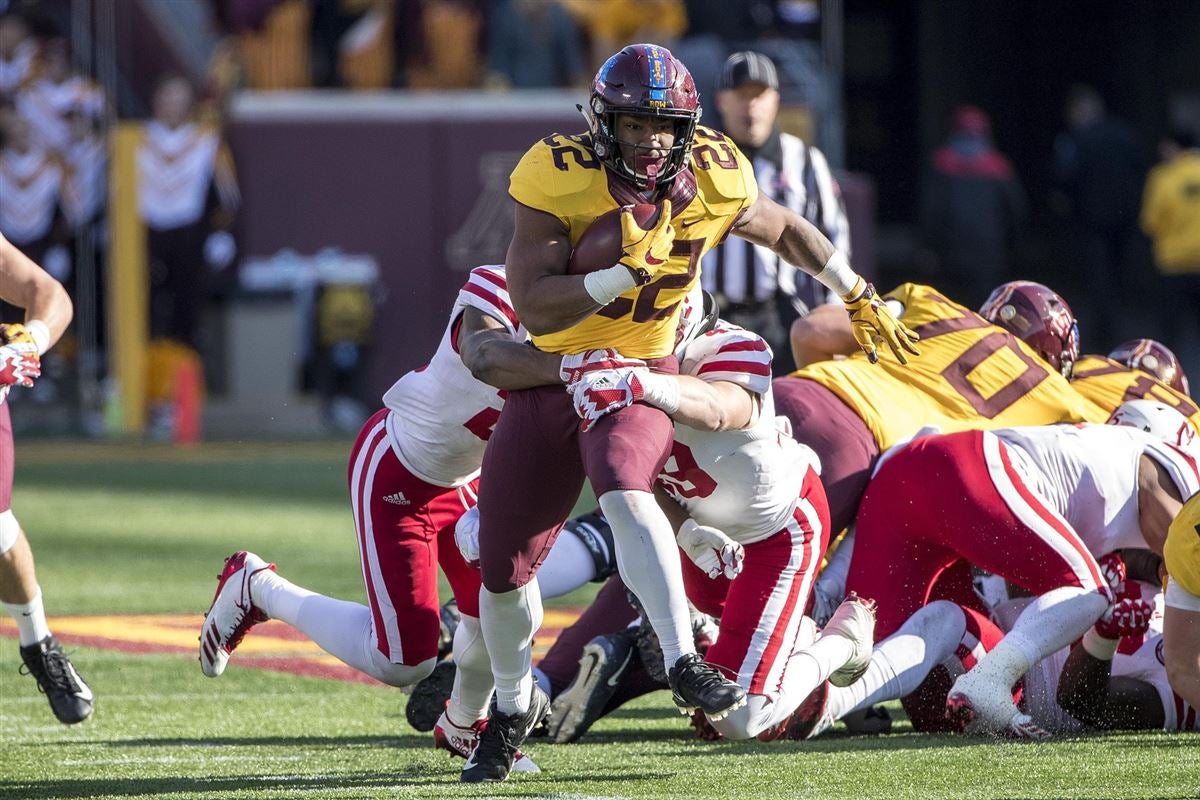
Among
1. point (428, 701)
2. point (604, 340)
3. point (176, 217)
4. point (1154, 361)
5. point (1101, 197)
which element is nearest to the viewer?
point (604, 340)

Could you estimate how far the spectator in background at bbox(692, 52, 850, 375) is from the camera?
6.67 metres

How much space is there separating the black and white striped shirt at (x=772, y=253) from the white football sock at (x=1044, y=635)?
2.11 metres

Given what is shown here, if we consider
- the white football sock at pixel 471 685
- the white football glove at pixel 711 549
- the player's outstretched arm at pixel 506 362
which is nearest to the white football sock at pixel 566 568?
the white football sock at pixel 471 685

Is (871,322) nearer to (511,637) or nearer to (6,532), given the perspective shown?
(511,637)

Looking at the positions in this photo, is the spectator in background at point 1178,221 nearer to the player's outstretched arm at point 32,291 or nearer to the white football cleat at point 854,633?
the white football cleat at point 854,633

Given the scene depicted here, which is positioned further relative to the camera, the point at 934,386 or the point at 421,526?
the point at 934,386

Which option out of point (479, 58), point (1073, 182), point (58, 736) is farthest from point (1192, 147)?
point (58, 736)

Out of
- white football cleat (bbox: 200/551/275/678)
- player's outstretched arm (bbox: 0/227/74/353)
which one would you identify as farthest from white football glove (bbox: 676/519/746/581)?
player's outstretched arm (bbox: 0/227/74/353)

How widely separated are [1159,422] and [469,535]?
2.04 m

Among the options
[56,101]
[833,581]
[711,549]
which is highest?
[711,549]

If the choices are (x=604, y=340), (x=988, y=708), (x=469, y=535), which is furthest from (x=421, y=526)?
(x=988, y=708)

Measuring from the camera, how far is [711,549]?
4.73 metres

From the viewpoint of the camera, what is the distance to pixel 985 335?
19.3ft

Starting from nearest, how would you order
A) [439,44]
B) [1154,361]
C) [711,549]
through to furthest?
[711,549]
[1154,361]
[439,44]
